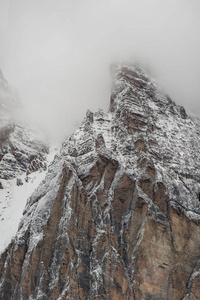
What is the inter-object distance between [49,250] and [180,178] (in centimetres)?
2965

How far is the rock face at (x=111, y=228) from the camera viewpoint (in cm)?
5012

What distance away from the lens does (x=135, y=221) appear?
57.1m

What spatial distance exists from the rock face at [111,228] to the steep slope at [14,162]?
33.1 ft

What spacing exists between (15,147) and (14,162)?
306 inches

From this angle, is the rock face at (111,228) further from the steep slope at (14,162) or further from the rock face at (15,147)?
the rock face at (15,147)

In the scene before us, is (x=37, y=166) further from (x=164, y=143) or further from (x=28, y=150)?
(x=164, y=143)

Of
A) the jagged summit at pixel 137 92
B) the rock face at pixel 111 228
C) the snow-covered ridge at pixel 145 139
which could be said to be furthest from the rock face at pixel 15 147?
the rock face at pixel 111 228

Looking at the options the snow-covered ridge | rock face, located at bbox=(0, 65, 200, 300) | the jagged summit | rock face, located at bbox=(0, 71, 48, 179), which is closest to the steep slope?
rock face, located at bbox=(0, 71, 48, 179)

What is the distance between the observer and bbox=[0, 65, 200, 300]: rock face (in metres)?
50.1

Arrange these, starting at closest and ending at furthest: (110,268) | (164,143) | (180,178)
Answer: (110,268)
(180,178)
(164,143)

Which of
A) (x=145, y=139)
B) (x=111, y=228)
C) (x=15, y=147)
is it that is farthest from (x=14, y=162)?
(x=111, y=228)

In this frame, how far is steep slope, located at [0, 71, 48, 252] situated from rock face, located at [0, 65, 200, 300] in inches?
397

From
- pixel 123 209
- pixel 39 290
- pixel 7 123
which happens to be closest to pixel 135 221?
pixel 123 209

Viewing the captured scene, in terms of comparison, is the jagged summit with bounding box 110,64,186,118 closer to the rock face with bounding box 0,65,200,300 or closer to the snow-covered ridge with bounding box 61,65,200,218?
the snow-covered ridge with bounding box 61,65,200,218
